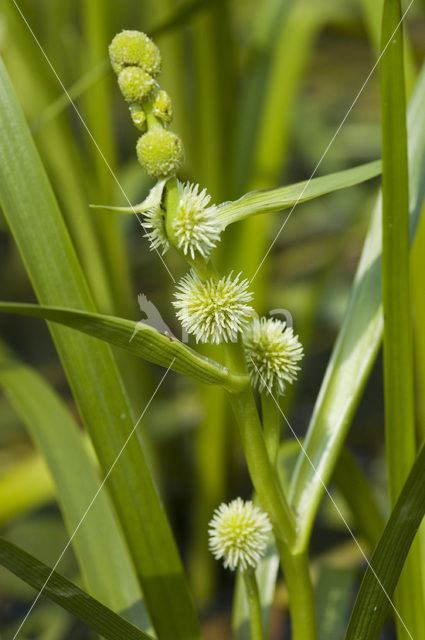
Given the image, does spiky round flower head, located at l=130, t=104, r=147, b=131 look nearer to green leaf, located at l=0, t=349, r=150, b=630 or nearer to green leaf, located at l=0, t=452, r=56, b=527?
green leaf, located at l=0, t=349, r=150, b=630

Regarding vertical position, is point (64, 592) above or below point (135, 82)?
below

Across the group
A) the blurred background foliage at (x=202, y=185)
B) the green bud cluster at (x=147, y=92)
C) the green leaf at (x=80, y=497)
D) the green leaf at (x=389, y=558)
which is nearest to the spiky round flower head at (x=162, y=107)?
the green bud cluster at (x=147, y=92)

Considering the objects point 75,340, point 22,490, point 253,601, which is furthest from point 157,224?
point 22,490

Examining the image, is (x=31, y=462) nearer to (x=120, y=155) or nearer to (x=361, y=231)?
(x=361, y=231)

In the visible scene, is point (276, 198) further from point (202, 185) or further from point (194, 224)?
point (202, 185)

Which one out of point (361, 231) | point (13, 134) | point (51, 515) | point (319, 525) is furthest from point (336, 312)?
point (13, 134)

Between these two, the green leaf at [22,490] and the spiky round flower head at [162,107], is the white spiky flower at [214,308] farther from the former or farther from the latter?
the green leaf at [22,490]
